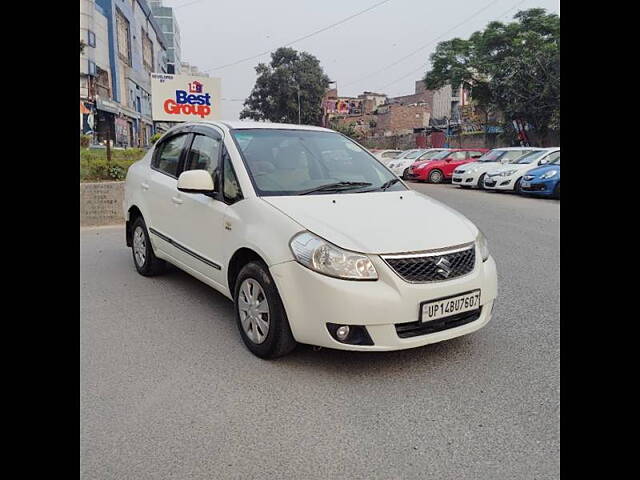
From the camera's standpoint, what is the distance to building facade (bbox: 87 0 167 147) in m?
32.6

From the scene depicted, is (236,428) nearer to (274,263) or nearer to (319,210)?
(274,263)


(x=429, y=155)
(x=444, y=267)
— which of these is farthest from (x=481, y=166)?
(x=444, y=267)

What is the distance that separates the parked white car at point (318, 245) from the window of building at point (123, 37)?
37284 millimetres

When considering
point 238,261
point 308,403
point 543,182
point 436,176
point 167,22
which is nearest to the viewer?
point 308,403

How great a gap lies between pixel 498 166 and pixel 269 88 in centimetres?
4222

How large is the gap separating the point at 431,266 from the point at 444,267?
106 millimetres

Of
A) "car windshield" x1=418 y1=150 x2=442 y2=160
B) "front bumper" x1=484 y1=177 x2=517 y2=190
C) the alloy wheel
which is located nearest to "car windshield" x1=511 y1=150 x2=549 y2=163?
"front bumper" x1=484 y1=177 x2=517 y2=190

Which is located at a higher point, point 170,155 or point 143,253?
point 170,155

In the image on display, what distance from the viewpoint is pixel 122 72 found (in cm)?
3797

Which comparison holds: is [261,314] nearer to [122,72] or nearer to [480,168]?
[480,168]

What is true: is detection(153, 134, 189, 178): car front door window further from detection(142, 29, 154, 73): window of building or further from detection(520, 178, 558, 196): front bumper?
detection(142, 29, 154, 73): window of building

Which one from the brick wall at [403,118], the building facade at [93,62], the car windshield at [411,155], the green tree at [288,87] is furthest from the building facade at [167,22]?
the car windshield at [411,155]

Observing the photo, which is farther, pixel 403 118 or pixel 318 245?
pixel 403 118
